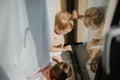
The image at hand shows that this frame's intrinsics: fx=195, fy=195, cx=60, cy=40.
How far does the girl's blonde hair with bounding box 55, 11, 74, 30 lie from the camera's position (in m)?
1.03

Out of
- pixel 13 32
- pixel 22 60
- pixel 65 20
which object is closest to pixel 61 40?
pixel 65 20

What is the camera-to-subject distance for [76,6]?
1.12 metres

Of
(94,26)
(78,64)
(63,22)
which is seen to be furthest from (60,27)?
(78,64)

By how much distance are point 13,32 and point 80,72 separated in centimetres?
50

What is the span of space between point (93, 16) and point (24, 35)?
366mm

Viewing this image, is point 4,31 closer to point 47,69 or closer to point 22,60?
point 22,60

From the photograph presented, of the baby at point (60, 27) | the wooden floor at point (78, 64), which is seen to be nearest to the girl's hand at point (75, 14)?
the baby at point (60, 27)

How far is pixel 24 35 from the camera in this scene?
89 centimetres

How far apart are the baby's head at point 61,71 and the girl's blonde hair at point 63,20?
0.22m

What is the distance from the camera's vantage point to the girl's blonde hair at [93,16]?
3.13ft

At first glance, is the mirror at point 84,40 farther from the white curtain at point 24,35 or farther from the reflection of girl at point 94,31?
the white curtain at point 24,35

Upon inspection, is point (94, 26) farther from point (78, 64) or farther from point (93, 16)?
point (78, 64)

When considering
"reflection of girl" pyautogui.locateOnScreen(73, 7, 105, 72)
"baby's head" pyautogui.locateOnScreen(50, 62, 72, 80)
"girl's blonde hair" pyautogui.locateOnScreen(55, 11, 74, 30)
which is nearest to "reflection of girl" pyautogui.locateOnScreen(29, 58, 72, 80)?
"baby's head" pyautogui.locateOnScreen(50, 62, 72, 80)

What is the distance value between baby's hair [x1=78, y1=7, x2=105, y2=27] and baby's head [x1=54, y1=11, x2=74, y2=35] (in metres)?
0.09
